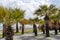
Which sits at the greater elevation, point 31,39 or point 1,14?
point 1,14

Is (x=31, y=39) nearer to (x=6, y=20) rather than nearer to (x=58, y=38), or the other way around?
(x=58, y=38)

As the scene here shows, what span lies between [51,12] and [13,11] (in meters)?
13.2

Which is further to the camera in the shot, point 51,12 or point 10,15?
point 51,12

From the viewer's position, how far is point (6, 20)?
24688mm

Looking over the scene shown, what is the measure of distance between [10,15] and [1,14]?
111cm

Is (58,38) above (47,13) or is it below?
below

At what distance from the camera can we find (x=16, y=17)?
25234 millimetres

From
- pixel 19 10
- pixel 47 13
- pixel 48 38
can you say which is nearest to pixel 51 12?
pixel 47 13

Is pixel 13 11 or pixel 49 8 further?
pixel 49 8

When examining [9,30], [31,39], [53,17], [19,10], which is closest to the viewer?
[9,30]

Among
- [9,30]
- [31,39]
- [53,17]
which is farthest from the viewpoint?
[53,17]

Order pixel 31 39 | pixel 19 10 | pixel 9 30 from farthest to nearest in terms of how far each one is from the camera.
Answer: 1. pixel 31 39
2. pixel 19 10
3. pixel 9 30

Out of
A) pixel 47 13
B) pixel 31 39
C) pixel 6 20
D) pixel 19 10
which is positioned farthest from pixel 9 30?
pixel 47 13

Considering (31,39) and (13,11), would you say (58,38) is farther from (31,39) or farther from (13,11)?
(13,11)
